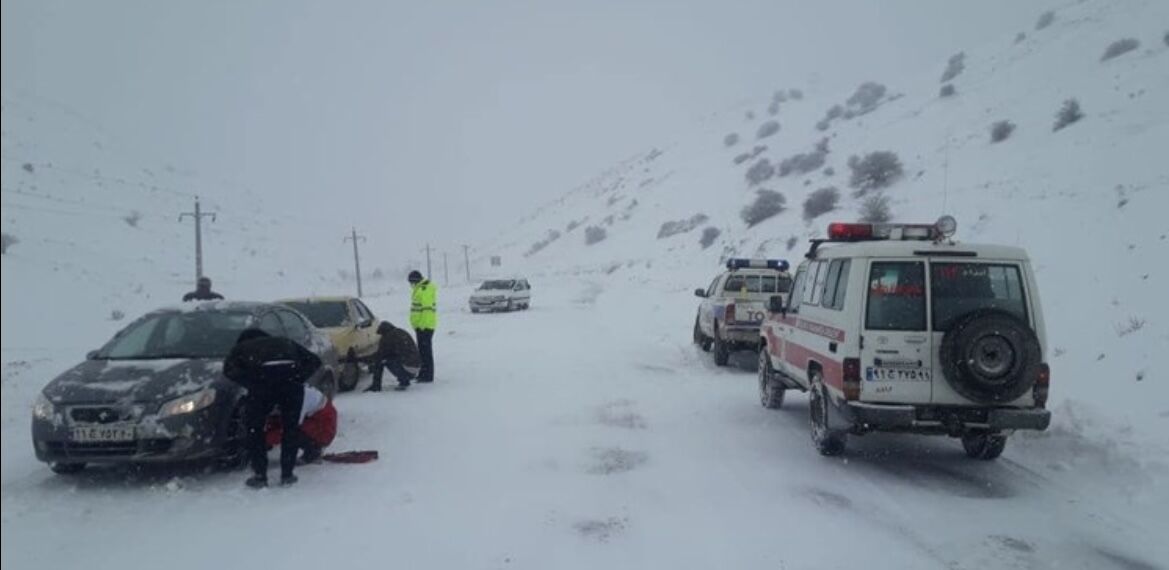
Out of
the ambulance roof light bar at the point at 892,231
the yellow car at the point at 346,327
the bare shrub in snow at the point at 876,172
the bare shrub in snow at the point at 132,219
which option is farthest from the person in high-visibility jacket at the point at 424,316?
the bare shrub in snow at the point at 132,219

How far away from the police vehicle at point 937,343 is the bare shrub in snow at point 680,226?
4721cm

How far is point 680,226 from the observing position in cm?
5625

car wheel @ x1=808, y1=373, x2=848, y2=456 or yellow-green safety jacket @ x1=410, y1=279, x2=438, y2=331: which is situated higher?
yellow-green safety jacket @ x1=410, y1=279, x2=438, y2=331

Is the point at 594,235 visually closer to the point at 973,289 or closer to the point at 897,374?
the point at 973,289

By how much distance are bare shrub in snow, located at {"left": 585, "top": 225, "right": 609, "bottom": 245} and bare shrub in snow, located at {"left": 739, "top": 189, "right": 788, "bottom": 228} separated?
23.8m

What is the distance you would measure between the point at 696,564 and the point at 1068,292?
1211cm

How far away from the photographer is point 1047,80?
40531 mm

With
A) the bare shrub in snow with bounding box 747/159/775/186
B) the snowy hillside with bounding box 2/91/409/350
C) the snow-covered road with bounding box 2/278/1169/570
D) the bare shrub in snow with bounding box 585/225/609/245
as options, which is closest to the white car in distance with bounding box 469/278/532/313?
the snowy hillside with bounding box 2/91/409/350

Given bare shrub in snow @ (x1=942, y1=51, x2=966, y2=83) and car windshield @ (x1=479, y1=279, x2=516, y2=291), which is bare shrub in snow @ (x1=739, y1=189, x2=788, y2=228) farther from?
bare shrub in snow @ (x1=942, y1=51, x2=966, y2=83)

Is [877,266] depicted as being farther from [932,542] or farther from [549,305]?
[549,305]

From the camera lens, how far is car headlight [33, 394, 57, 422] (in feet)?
20.4

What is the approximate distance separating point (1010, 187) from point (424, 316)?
23.3 m

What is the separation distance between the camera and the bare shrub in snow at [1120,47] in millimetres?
36781

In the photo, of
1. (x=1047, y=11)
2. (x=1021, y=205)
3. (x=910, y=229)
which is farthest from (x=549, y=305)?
(x=1047, y=11)
